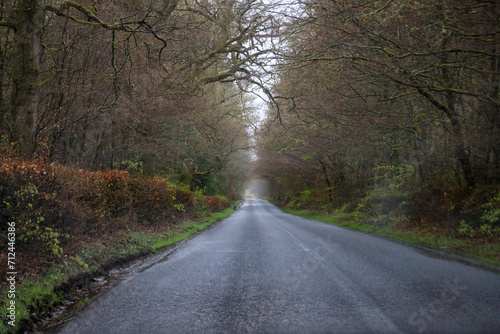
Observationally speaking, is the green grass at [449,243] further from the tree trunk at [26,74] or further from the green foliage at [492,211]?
the tree trunk at [26,74]

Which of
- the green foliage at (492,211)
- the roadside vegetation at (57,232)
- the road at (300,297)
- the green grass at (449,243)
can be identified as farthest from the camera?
the green foliage at (492,211)

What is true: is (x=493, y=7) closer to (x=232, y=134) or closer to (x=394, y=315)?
(x=394, y=315)

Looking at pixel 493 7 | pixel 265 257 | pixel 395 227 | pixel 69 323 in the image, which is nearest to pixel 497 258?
pixel 265 257

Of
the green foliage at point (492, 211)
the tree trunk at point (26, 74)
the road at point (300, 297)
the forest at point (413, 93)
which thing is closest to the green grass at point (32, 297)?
the road at point (300, 297)

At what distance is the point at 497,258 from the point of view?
750cm

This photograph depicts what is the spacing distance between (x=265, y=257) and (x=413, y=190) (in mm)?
10326

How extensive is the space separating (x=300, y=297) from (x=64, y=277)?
3.43 metres

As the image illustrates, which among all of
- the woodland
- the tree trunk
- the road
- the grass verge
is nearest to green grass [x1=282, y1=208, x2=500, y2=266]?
the woodland

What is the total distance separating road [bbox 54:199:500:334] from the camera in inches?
143

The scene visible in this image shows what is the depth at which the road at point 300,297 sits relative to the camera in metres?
3.64

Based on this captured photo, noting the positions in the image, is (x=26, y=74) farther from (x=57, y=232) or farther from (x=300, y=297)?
(x=300, y=297)

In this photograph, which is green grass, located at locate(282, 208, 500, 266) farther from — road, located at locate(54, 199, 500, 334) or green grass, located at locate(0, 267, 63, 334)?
green grass, located at locate(0, 267, 63, 334)

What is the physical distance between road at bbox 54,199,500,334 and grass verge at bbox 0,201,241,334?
512 mm

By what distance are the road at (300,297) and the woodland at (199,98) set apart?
6.45 feet
